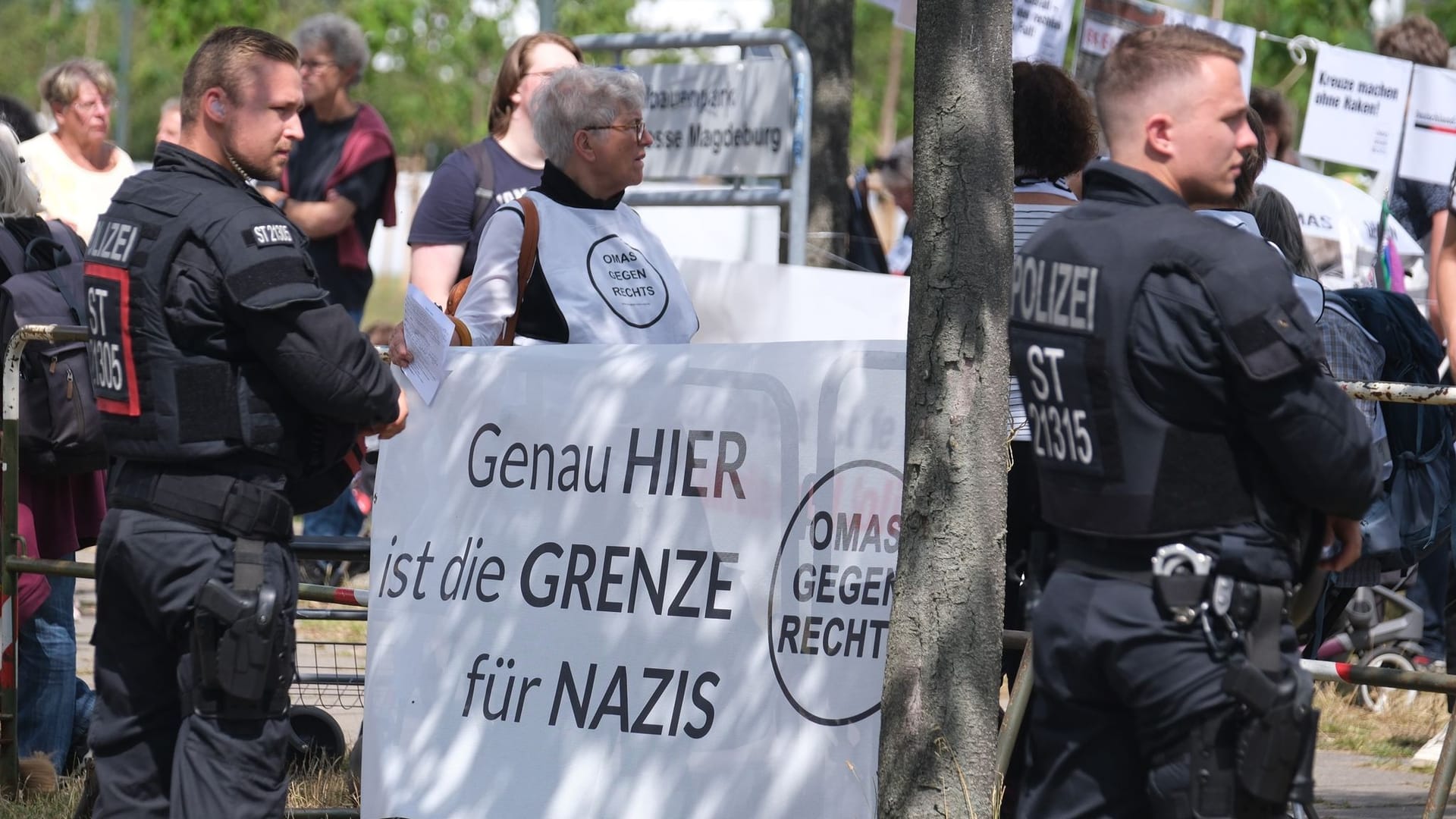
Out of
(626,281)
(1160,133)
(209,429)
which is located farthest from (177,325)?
(1160,133)

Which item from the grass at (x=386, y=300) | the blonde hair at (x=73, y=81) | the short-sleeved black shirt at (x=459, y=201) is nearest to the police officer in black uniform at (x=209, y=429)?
the short-sleeved black shirt at (x=459, y=201)

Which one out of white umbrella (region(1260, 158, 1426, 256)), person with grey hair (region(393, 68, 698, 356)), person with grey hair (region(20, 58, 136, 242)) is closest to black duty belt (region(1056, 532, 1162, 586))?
person with grey hair (region(393, 68, 698, 356))

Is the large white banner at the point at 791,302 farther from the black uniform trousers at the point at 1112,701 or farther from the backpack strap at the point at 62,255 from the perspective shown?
the black uniform trousers at the point at 1112,701

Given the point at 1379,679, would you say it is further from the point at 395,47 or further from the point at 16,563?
the point at 395,47

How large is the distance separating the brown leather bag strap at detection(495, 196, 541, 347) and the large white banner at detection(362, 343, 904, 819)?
9.2 inches

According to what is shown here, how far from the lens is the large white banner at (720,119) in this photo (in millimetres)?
7684

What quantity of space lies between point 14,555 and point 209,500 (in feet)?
5.26

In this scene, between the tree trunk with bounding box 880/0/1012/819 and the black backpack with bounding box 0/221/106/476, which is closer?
the tree trunk with bounding box 880/0/1012/819

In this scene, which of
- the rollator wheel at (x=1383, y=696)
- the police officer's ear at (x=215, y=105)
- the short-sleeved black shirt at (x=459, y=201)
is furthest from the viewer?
the rollator wheel at (x=1383, y=696)

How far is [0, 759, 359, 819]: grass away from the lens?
4914mm

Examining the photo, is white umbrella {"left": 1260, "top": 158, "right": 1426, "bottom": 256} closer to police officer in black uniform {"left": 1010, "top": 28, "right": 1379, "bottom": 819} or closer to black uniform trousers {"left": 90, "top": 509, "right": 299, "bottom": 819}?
police officer in black uniform {"left": 1010, "top": 28, "right": 1379, "bottom": 819}

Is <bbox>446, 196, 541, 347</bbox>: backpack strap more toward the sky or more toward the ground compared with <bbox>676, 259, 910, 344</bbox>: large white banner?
more toward the sky

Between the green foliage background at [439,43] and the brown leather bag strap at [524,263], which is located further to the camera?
the green foliage background at [439,43]

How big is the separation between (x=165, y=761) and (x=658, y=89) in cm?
505
